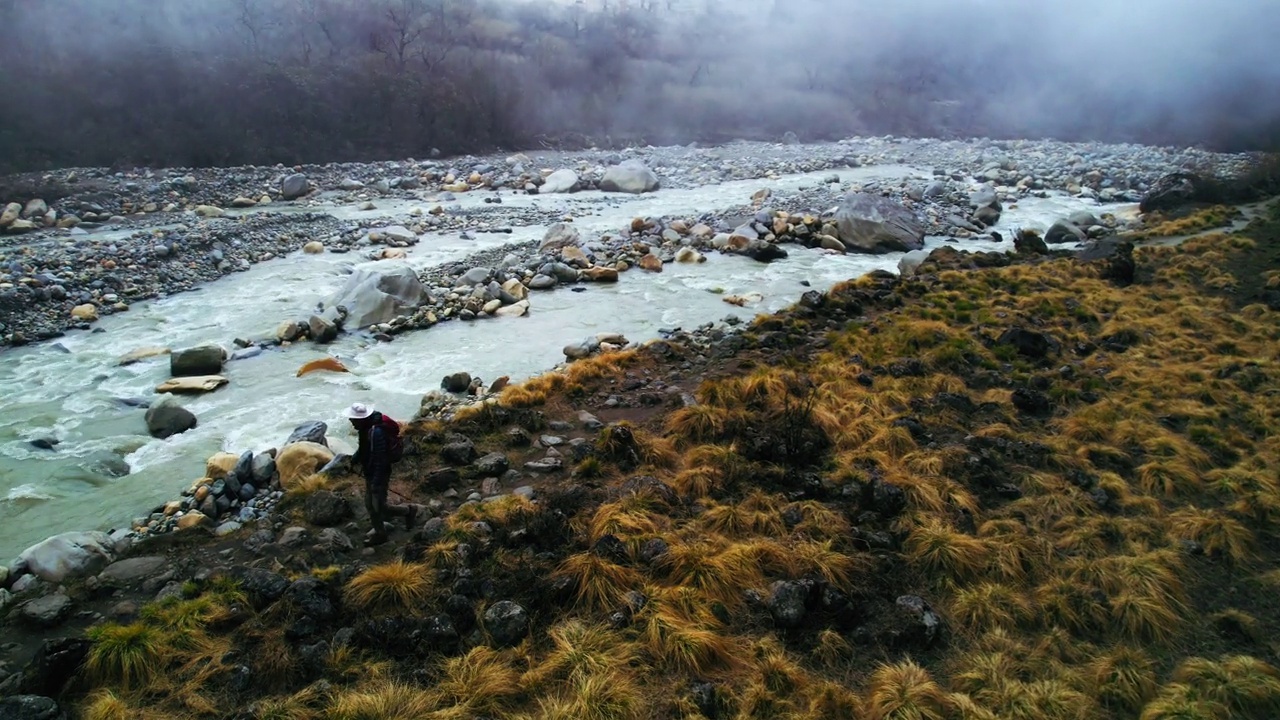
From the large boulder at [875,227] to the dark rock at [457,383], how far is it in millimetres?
16609

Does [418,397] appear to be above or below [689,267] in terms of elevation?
below

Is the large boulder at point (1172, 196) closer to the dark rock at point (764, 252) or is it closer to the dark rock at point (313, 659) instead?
the dark rock at point (764, 252)

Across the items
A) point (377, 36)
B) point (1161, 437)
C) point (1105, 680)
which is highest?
point (377, 36)

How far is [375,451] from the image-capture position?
282 inches

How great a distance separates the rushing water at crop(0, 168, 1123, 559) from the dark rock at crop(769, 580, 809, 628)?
23.4ft

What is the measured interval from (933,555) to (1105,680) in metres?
1.81

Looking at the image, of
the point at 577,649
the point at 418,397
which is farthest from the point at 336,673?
the point at 418,397

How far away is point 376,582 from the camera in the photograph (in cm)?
634

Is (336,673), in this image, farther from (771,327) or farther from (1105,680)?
(771,327)

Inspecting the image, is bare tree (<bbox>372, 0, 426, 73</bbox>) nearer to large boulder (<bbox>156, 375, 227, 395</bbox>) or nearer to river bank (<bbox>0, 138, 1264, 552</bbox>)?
river bank (<bbox>0, 138, 1264, 552</bbox>)

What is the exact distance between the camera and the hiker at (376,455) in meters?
7.09

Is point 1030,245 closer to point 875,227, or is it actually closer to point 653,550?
point 875,227

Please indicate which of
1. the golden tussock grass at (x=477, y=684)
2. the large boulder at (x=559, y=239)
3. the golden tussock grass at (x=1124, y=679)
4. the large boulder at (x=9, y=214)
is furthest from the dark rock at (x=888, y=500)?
the large boulder at (x=9, y=214)

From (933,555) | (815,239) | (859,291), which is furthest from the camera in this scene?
(815,239)
